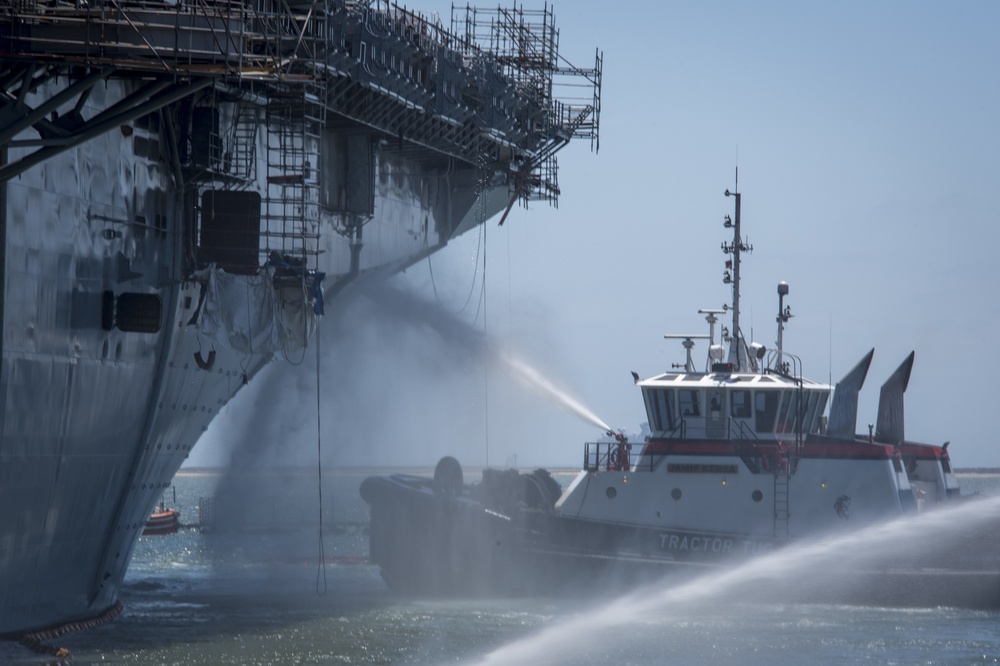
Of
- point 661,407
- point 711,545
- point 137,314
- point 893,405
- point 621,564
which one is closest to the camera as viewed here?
point 137,314

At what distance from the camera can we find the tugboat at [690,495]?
31.0 metres

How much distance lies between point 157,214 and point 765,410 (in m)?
15.5

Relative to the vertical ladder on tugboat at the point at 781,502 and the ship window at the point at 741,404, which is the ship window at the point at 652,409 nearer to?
the ship window at the point at 741,404

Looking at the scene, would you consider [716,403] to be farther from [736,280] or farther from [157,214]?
[157,214]

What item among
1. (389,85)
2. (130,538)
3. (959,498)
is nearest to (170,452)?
(130,538)

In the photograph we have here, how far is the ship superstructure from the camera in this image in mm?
19766

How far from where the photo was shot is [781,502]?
3098 centimetres

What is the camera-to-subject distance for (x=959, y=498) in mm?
36125

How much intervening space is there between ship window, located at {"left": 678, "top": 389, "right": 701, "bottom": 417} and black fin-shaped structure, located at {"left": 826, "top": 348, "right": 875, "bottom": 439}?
421 centimetres

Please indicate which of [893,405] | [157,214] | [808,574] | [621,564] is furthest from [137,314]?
[893,405]

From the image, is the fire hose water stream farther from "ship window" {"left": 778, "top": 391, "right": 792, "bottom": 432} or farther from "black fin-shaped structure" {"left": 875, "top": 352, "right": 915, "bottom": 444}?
"black fin-shaped structure" {"left": 875, "top": 352, "right": 915, "bottom": 444}

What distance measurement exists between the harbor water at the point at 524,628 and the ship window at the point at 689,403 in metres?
4.03

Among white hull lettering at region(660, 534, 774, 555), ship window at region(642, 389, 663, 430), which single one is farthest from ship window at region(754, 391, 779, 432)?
white hull lettering at region(660, 534, 774, 555)

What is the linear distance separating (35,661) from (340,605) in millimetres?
11426
